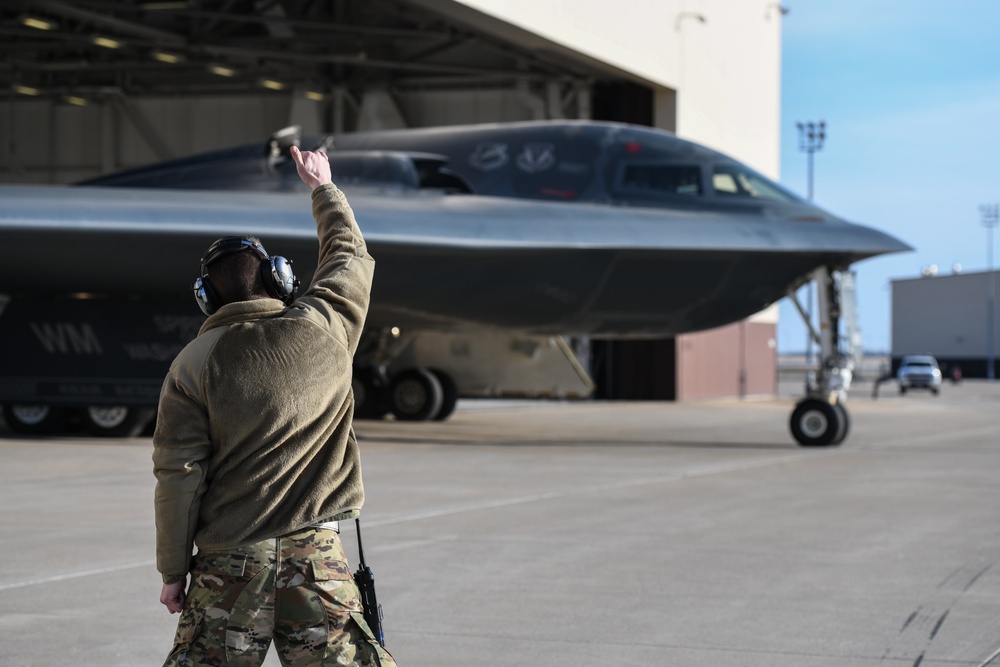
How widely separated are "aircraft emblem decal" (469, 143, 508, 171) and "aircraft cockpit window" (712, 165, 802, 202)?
9.06 feet

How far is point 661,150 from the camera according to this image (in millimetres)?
15578

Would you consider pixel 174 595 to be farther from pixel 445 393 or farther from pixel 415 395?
pixel 445 393

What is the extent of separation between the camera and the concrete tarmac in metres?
5.27

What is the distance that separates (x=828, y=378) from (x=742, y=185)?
8.85 ft

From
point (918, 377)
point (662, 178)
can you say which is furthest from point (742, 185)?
point (918, 377)

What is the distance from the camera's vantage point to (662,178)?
609 inches

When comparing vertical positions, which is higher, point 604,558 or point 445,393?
point 445,393

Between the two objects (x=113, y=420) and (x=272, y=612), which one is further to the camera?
(x=113, y=420)

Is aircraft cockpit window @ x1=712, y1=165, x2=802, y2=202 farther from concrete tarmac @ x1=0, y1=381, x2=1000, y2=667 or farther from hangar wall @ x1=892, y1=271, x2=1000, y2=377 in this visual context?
hangar wall @ x1=892, y1=271, x2=1000, y2=377

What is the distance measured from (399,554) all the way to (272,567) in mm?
4450

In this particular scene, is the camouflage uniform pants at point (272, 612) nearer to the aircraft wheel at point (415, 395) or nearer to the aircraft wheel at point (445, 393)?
the aircraft wheel at point (415, 395)

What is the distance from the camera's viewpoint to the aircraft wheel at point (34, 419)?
16156 millimetres

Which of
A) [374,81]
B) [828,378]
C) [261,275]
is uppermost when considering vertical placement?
[374,81]

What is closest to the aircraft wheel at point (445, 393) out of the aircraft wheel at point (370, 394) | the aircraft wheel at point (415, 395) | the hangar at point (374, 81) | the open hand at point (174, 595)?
the aircraft wheel at point (415, 395)
